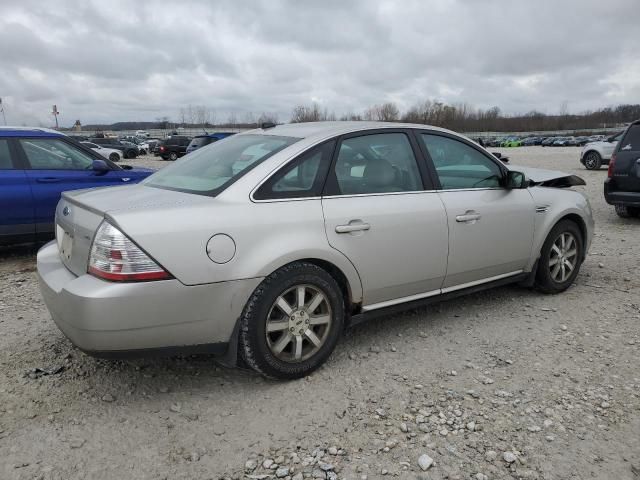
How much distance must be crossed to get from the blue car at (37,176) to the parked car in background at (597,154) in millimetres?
18111

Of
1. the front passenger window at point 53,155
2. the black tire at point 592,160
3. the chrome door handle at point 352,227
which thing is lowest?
the black tire at point 592,160

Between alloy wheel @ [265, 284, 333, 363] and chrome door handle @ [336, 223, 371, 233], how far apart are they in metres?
0.40

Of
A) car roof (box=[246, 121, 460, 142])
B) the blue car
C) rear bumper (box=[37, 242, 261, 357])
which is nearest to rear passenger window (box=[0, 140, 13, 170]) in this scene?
the blue car

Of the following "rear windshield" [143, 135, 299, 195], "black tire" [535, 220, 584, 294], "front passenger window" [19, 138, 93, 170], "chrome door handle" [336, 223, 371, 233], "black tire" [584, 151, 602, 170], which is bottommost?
"black tire" [584, 151, 602, 170]

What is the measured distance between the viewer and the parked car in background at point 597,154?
1919cm

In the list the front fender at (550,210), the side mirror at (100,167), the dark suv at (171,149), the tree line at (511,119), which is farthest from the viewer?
the tree line at (511,119)

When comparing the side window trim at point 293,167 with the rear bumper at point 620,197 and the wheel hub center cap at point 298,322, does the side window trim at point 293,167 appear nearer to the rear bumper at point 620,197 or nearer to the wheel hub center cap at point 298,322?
the wheel hub center cap at point 298,322

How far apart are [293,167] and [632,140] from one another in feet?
22.9

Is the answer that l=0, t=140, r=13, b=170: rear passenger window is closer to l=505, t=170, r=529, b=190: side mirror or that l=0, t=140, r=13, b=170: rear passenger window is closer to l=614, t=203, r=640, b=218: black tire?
l=505, t=170, r=529, b=190: side mirror

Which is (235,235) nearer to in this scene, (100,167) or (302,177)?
(302,177)

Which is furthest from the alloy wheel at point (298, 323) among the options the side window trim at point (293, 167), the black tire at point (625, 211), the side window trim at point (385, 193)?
the black tire at point (625, 211)

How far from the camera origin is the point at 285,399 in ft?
9.90

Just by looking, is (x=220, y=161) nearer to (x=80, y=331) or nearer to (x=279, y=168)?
(x=279, y=168)

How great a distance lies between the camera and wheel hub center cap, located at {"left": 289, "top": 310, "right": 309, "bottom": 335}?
310 centimetres
